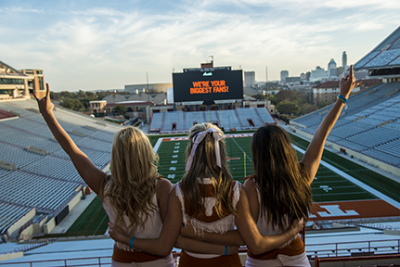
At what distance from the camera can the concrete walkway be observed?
28.7ft

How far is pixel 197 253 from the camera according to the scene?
1512 millimetres

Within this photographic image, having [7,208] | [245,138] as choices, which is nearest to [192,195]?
[7,208]

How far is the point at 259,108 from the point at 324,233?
89.9ft

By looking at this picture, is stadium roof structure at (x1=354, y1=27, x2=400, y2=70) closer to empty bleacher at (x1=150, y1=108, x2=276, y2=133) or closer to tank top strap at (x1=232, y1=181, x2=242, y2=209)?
empty bleacher at (x1=150, y1=108, x2=276, y2=133)

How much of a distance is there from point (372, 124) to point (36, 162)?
2100 centimetres

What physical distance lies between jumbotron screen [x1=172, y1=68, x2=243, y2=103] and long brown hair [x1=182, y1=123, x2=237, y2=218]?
28786 millimetres

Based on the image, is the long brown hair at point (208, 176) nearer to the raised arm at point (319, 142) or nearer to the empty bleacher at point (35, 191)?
the raised arm at point (319, 142)

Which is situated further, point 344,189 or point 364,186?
point 364,186

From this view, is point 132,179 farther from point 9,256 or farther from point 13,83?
point 13,83

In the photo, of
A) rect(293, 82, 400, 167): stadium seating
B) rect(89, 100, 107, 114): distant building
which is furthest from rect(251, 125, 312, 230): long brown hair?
rect(89, 100, 107, 114): distant building

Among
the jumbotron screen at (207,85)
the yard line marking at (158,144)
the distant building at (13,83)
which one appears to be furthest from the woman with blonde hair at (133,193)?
the jumbotron screen at (207,85)

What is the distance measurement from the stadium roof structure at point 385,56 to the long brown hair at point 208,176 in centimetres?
3181

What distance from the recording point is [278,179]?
153 centimetres

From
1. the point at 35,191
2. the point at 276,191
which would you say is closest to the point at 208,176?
the point at 276,191
